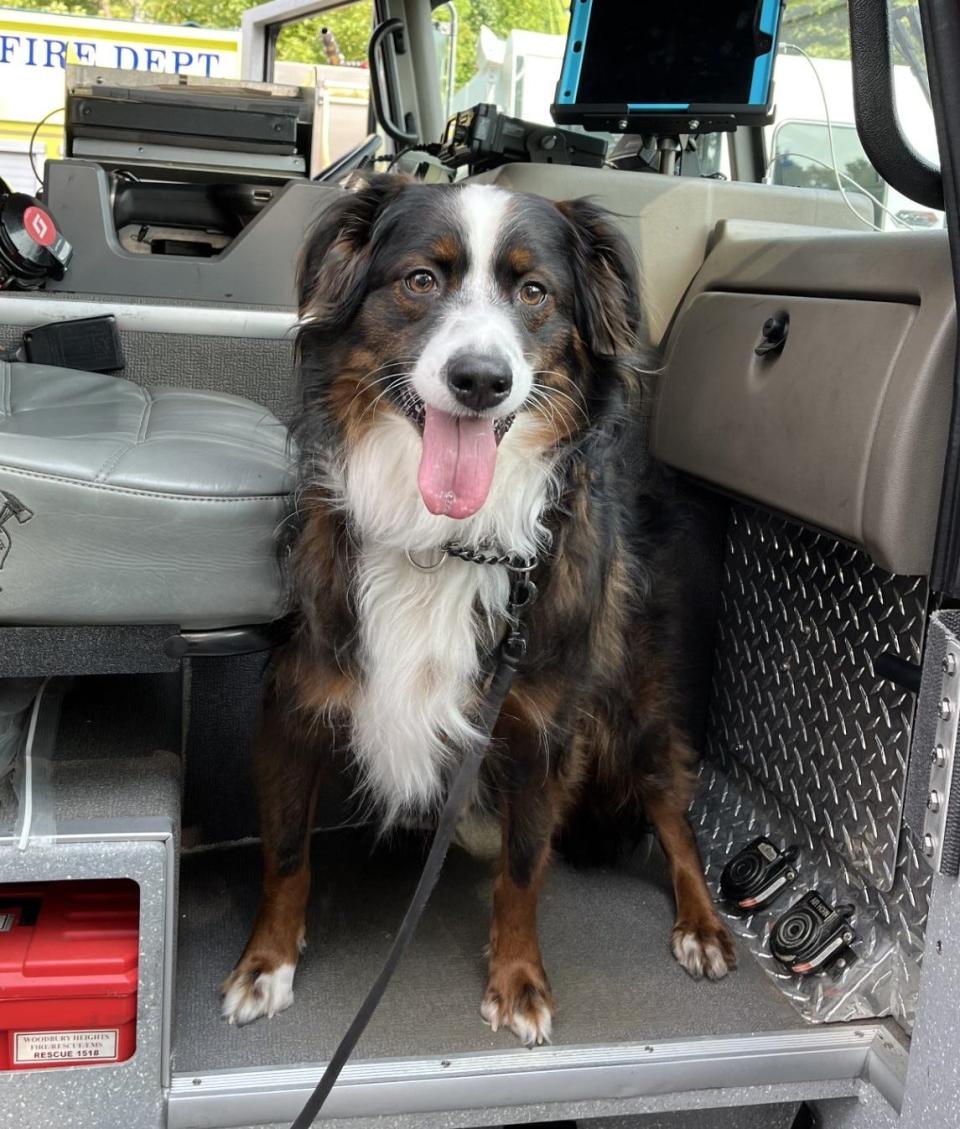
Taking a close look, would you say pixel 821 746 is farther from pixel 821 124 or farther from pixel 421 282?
pixel 821 124

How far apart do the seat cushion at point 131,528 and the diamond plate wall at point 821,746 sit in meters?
0.93

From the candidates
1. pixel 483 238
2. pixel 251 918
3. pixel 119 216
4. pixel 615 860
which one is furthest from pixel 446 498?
pixel 119 216

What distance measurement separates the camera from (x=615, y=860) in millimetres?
2102

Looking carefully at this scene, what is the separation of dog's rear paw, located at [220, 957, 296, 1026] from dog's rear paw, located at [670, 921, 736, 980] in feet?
2.06

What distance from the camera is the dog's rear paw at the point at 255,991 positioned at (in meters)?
1.54

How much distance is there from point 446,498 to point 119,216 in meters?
1.50

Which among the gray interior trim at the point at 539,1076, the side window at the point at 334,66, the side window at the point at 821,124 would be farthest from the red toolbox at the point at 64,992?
the side window at the point at 334,66

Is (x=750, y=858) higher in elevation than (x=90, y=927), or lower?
lower

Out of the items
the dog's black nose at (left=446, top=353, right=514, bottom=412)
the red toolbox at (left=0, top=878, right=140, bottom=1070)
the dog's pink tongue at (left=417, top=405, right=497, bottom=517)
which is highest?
the dog's black nose at (left=446, top=353, right=514, bottom=412)

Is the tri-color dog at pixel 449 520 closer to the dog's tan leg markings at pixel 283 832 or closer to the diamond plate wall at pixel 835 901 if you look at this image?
the dog's tan leg markings at pixel 283 832

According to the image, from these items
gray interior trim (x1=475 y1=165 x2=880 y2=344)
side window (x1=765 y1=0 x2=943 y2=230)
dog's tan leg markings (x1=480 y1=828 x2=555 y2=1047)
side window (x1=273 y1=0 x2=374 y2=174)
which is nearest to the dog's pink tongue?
dog's tan leg markings (x1=480 y1=828 x2=555 y2=1047)

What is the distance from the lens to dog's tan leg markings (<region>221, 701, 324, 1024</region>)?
1.67 meters

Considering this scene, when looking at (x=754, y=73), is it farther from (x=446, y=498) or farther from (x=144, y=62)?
(x=144, y=62)

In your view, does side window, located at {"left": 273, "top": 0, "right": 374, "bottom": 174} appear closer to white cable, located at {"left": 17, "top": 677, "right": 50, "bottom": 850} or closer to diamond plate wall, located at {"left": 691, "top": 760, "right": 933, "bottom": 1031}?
→ diamond plate wall, located at {"left": 691, "top": 760, "right": 933, "bottom": 1031}
